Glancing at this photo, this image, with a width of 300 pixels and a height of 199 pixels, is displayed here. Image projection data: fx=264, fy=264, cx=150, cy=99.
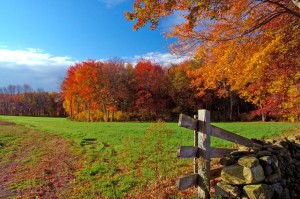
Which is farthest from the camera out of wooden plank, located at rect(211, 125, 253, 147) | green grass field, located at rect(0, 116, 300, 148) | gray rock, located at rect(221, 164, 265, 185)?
green grass field, located at rect(0, 116, 300, 148)

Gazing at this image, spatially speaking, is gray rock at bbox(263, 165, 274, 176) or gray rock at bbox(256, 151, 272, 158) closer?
gray rock at bbox(263, 165, 274, 176)

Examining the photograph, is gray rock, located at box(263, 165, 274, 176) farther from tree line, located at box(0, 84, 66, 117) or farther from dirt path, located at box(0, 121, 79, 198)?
tree line, located at box(0, 84, 66, 117)

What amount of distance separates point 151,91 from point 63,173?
4322 cm

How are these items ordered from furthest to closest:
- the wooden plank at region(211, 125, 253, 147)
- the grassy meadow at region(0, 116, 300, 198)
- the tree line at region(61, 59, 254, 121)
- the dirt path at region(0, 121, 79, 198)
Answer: the tree line at region(61, 59, 254, 121) < the dirt path at region(0, 121, 79, 198) < the grassy meadow at region(0, 116, 300, 198) < the wooden plank at region(211, 125, 253, 147)

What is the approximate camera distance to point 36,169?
1306cm

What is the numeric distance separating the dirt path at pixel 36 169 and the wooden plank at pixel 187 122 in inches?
230

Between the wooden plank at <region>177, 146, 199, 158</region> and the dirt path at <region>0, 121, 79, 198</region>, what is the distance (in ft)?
18.3

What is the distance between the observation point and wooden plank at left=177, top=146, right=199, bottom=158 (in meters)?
6.23

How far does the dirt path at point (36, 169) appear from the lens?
1008 cm

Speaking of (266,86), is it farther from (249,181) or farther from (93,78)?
(93,78)

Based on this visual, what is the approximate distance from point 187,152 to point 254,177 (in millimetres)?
1612

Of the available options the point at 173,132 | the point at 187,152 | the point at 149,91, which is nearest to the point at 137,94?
the point at 149,91

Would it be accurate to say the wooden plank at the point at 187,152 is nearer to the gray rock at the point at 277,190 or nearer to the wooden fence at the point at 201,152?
the wooden fence at the point at 201,152

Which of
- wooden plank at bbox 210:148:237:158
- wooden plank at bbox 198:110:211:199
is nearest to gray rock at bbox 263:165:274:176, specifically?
wooden plank at bbox 210:148:237:158
